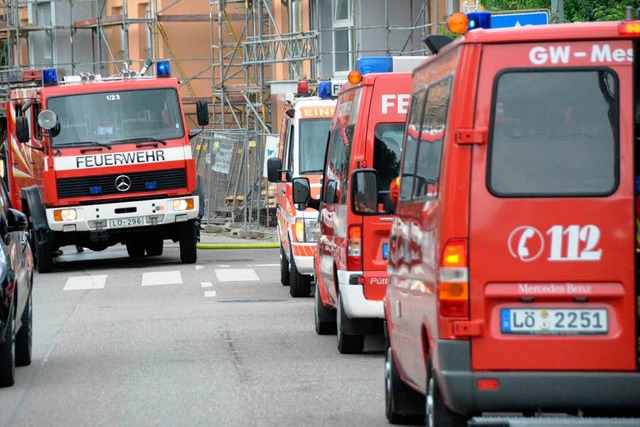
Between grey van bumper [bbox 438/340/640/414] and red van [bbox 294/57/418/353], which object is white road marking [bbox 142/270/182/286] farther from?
grey van bumper [bbox 438/340/640/414]

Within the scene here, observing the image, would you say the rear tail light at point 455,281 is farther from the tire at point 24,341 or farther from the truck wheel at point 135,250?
the truck wheel at point 135,250

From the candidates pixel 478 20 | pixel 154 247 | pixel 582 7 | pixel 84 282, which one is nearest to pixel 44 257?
pixel 84 282

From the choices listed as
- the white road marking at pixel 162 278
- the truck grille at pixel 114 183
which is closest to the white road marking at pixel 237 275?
the white road marking at pixel 162 278

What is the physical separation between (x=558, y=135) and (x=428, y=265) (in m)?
0.93

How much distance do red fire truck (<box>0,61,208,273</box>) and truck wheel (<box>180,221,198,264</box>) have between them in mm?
346

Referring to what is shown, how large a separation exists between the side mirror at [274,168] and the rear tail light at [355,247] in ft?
19.3

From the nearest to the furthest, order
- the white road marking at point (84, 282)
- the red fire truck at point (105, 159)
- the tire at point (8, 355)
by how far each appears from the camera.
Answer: the tire at point (8, 355) < the white road marking at point (84, 282) < the red fire truck at point (105, 159)

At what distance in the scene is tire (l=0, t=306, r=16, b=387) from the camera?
11195mm

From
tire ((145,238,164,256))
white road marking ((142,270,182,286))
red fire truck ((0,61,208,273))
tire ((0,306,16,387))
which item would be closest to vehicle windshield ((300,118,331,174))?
white road marking ((142,270,182,286))

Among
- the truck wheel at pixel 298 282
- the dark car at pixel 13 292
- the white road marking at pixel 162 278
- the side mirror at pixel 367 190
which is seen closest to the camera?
the side mirror at pixel 367 190

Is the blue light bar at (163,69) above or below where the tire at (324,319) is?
above

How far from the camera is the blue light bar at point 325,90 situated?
18797 millimetres

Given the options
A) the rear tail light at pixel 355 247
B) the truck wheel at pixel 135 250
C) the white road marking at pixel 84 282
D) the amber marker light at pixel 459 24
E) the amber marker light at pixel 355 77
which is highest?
the amber marker light at pixel 459 24

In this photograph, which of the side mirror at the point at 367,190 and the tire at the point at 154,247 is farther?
the tire at the point at 154,247
